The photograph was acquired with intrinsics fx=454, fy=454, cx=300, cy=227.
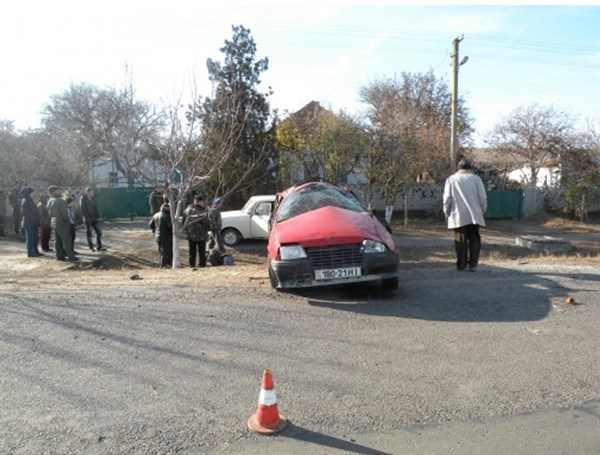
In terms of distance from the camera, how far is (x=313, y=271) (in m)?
5.66

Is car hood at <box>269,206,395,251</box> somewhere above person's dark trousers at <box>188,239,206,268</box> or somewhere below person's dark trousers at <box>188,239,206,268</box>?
above

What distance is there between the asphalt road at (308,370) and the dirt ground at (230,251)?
1.63 metres

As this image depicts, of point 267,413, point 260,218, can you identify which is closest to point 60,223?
point 260,218

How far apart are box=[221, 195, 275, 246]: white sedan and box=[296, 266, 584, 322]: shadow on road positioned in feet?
29.2

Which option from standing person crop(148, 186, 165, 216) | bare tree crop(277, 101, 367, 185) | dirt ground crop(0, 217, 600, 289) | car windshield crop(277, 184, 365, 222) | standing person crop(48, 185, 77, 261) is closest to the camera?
car windshield crop(277, 184, 365, 222)

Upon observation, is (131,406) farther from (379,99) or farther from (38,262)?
(379,99)

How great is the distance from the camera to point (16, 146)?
2273 centimetres

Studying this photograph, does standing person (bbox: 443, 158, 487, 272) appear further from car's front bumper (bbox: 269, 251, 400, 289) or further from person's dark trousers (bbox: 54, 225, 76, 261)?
person's dark trousers (bbox: 54, 225, 76, 261)

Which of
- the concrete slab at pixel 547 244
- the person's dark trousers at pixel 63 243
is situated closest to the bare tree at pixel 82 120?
the person's dark trousers at pixel 63 243

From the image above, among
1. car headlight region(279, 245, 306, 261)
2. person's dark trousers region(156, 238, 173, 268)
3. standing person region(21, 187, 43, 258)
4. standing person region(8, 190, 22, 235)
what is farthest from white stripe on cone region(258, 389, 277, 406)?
standing person region(8, 190, 22, 235)

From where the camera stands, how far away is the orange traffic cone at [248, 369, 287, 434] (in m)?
2.88

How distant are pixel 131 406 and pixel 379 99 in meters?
31.2

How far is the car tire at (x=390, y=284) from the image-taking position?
6.12 m

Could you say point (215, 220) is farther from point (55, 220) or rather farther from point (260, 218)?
point (260, 218)
